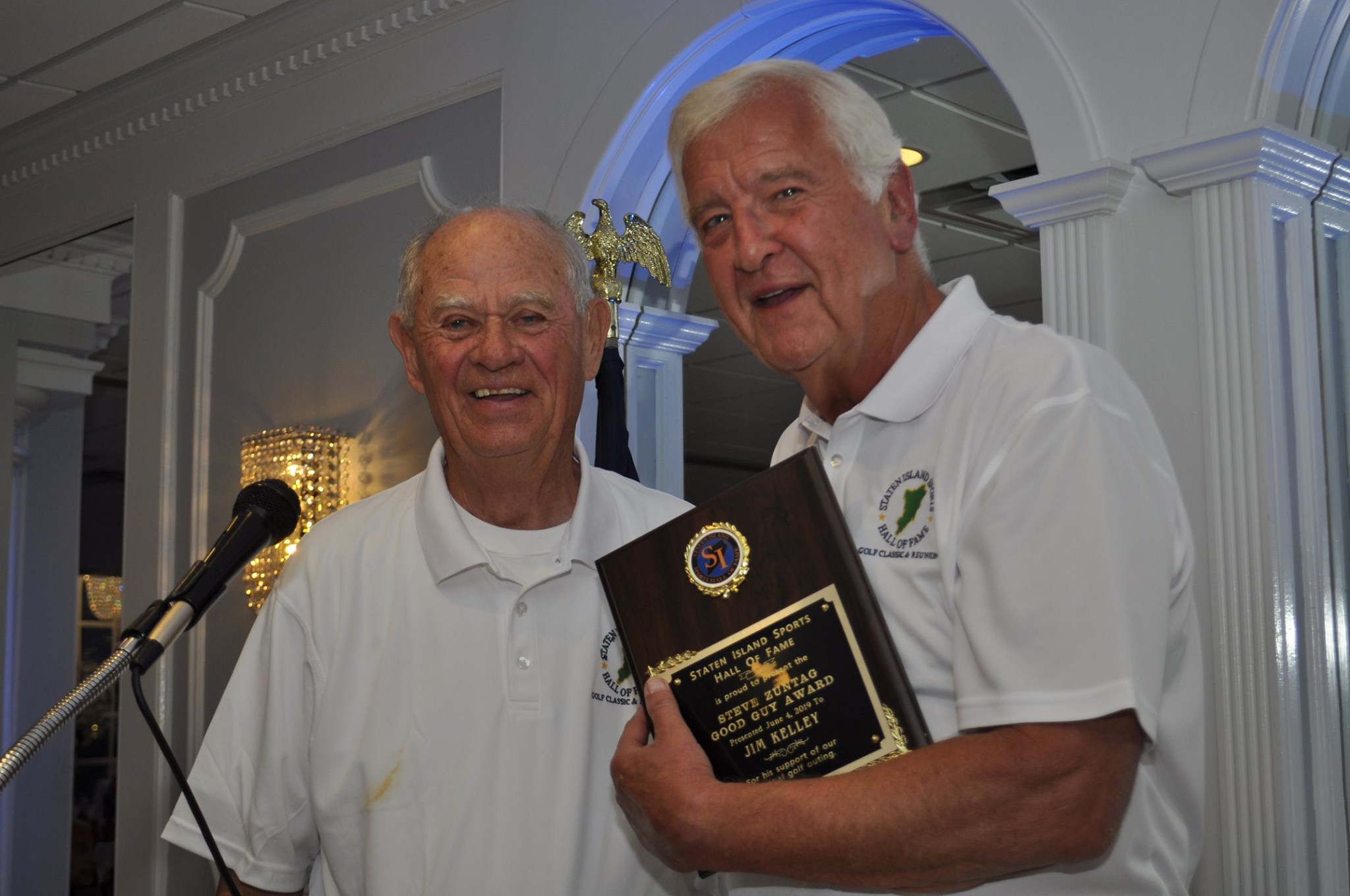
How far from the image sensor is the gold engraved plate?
1.22m

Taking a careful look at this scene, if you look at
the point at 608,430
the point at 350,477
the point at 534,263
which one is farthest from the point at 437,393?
the point at 350,477

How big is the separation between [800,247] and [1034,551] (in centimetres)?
42

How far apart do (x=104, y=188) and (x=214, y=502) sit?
4.94ft

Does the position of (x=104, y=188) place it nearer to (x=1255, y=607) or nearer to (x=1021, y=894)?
(x=1255, y=607)

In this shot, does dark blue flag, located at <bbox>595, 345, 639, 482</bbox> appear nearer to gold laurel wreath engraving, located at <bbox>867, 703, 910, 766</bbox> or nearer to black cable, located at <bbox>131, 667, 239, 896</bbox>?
black cable, located at <bbox>131, 667, 239, 896</bbox>

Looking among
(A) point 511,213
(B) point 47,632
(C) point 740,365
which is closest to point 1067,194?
(A) point 511,213

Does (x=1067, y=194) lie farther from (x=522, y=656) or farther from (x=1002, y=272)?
(x=1002, y=272)

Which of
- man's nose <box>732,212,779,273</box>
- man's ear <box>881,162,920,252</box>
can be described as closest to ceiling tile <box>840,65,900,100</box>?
man's ear <box>881,162,920,252</box>

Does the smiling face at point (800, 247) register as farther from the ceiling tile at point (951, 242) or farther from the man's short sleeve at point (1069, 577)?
the ceiling tile at point (951, 242)

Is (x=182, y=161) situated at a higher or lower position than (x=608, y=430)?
higher

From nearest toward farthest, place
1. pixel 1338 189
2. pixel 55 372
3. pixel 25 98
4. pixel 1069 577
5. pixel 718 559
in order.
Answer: pixel 1069 577, pixel 718 559, pixel 1338 189, pixel 25 98, pixel 55 372

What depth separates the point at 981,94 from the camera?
429 cm

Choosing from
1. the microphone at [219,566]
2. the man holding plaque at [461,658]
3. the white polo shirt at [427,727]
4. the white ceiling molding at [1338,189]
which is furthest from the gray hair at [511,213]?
the white ceiling molding at [1338,189]

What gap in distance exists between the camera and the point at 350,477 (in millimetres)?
4289
